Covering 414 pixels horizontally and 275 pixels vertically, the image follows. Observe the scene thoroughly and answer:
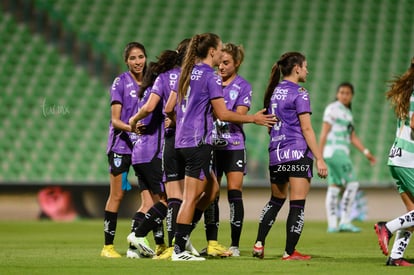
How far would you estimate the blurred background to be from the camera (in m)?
19.1

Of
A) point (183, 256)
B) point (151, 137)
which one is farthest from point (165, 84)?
point (183, 256)

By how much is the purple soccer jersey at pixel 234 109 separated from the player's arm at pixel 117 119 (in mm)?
959

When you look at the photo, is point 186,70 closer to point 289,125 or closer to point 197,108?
point 197,108

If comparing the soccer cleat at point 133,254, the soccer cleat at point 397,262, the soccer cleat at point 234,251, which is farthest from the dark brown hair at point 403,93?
the soccer cleat at point 133,254

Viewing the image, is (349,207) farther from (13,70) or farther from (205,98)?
(13,70)

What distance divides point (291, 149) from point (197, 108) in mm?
1264

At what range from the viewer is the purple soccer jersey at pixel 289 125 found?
28.7 ft

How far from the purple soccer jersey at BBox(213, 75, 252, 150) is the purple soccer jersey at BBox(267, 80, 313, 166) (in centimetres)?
48

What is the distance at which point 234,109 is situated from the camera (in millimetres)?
9336

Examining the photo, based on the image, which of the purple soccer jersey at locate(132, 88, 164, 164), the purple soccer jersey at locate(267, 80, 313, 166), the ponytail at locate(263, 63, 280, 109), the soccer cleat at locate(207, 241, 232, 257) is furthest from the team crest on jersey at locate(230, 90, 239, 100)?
the soccer cleat at locate(207, 241, 232, 257)

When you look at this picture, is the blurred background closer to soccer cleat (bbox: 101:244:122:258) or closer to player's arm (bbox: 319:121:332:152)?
player's arm (bbox: 319:121:332:152)

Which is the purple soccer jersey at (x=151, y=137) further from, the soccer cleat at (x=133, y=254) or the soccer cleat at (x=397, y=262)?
the soccer cleat at (x=397, y=262)

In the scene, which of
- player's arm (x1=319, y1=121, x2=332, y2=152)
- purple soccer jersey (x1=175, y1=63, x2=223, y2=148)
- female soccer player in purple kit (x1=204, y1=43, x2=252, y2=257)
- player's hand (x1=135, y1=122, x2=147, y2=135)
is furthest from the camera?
player's arm (x1=319, y1=121, x2=332, y2=152)

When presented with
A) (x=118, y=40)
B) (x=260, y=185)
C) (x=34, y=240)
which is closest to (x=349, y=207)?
(x=260, y=185)
